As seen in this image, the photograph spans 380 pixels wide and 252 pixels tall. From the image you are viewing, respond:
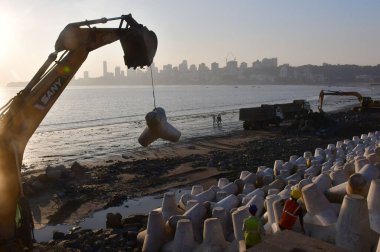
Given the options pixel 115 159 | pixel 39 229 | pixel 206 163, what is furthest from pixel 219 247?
pixel 115 159

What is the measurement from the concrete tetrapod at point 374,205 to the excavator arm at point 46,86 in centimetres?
539

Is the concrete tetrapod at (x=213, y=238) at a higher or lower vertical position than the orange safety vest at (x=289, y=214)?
lower

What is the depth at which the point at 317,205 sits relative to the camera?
835 centimetres

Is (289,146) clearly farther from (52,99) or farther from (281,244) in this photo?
(281,244)

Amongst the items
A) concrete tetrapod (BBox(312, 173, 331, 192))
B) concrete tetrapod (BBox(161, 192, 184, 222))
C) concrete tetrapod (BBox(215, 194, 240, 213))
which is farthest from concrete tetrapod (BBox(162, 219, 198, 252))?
concrete tetrapod (BBox(312, 173, 331, 192))

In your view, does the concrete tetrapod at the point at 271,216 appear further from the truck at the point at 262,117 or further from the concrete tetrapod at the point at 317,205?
the truck at the point at 262,117

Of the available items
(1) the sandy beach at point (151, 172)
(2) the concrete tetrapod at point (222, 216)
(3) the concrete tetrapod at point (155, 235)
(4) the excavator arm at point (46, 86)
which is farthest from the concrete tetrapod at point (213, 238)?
(1) the sandy beach at point (151, 172)

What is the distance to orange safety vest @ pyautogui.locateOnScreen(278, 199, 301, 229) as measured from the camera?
777 cm

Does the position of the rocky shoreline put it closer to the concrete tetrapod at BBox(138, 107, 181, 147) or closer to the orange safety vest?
Answer: the concrete tetrapod at BBox(138, 107, 181, 147)

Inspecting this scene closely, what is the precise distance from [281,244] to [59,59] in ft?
21.3

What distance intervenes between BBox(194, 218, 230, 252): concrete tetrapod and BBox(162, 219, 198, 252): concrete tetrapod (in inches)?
15.0

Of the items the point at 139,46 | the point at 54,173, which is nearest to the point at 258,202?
the point at 139,46

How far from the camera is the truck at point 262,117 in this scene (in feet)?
132

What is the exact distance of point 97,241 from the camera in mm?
11000
